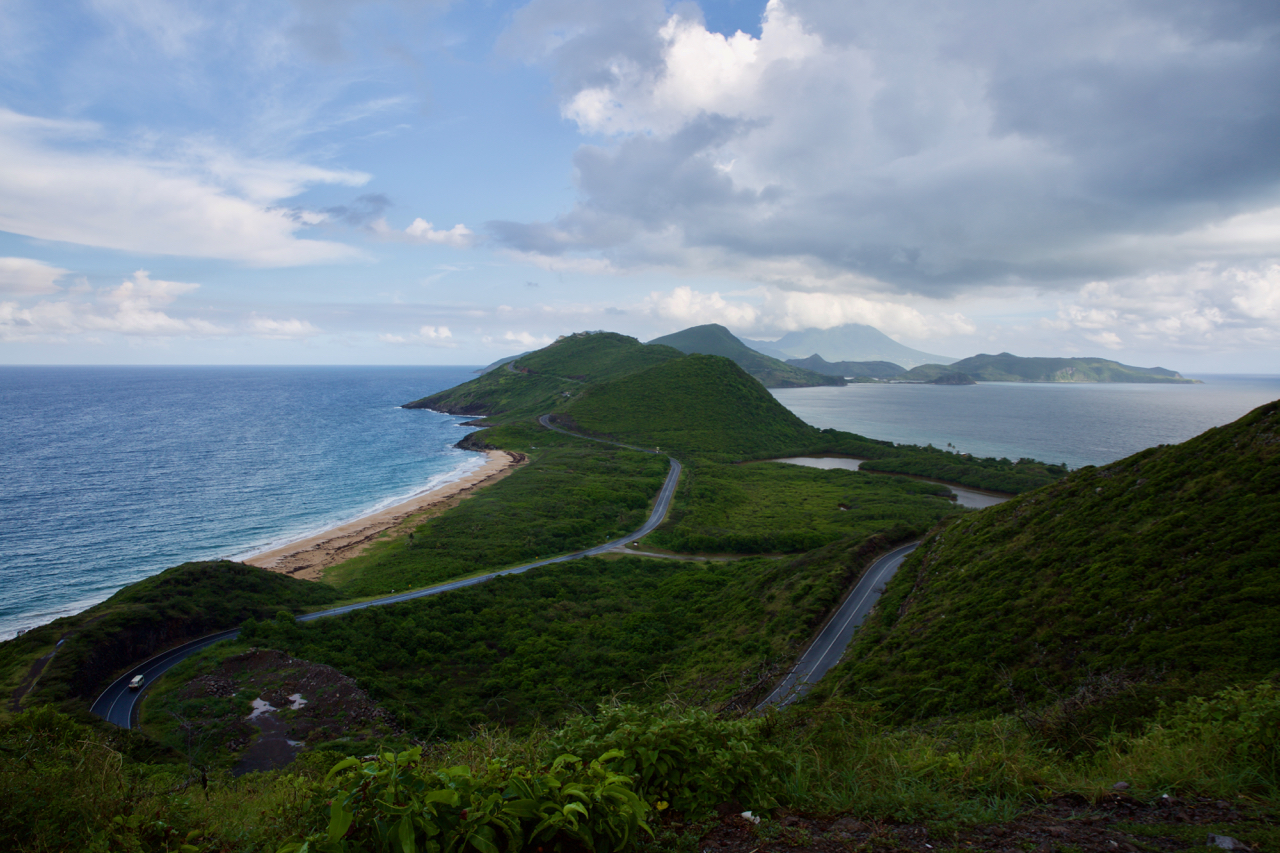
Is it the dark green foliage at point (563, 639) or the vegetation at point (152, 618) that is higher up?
the vegetation at point (152, 618)

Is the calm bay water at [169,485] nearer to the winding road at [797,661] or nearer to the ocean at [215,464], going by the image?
the ocean at [215,464]

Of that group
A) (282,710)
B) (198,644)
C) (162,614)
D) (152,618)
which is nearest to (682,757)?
(282,710)

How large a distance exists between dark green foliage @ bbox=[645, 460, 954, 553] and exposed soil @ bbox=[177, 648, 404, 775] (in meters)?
34.8

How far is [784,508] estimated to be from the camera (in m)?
71.1

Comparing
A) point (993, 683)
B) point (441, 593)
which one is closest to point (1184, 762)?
point (993, 683)

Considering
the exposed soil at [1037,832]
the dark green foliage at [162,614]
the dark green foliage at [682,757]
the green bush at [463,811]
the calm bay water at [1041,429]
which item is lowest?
the dark green foliage at [162,614]

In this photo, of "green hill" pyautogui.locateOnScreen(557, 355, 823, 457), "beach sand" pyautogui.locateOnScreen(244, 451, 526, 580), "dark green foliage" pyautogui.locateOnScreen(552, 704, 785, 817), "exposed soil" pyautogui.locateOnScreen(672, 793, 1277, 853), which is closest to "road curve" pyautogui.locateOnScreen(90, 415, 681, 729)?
"beach sand" pyautogui.locateOnScreen(244, 451, 526, 580)

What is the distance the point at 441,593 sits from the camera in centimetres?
4041

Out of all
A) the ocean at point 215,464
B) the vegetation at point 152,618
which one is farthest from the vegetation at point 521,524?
the ocean at point 215,464

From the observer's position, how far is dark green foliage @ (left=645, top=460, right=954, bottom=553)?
56.2 metres

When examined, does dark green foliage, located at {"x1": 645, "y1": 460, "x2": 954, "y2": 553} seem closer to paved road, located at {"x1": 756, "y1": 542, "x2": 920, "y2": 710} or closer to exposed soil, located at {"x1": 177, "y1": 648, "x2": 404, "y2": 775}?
paved road, located at {"x1": 756, "y1": 542, "x2": 920, "y2": 710}

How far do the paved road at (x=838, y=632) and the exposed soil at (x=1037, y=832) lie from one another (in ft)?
52.5

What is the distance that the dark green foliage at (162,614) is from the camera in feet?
87.0

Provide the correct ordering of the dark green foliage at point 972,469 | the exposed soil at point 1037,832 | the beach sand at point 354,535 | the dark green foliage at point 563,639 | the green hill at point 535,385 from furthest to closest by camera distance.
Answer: the green hill at point 535,385 → the dark green foliage at point 972,469 → the beach sand at point 354,535 → the dark green foliage at point 563,639 → the exposed soil at point 1037,832
